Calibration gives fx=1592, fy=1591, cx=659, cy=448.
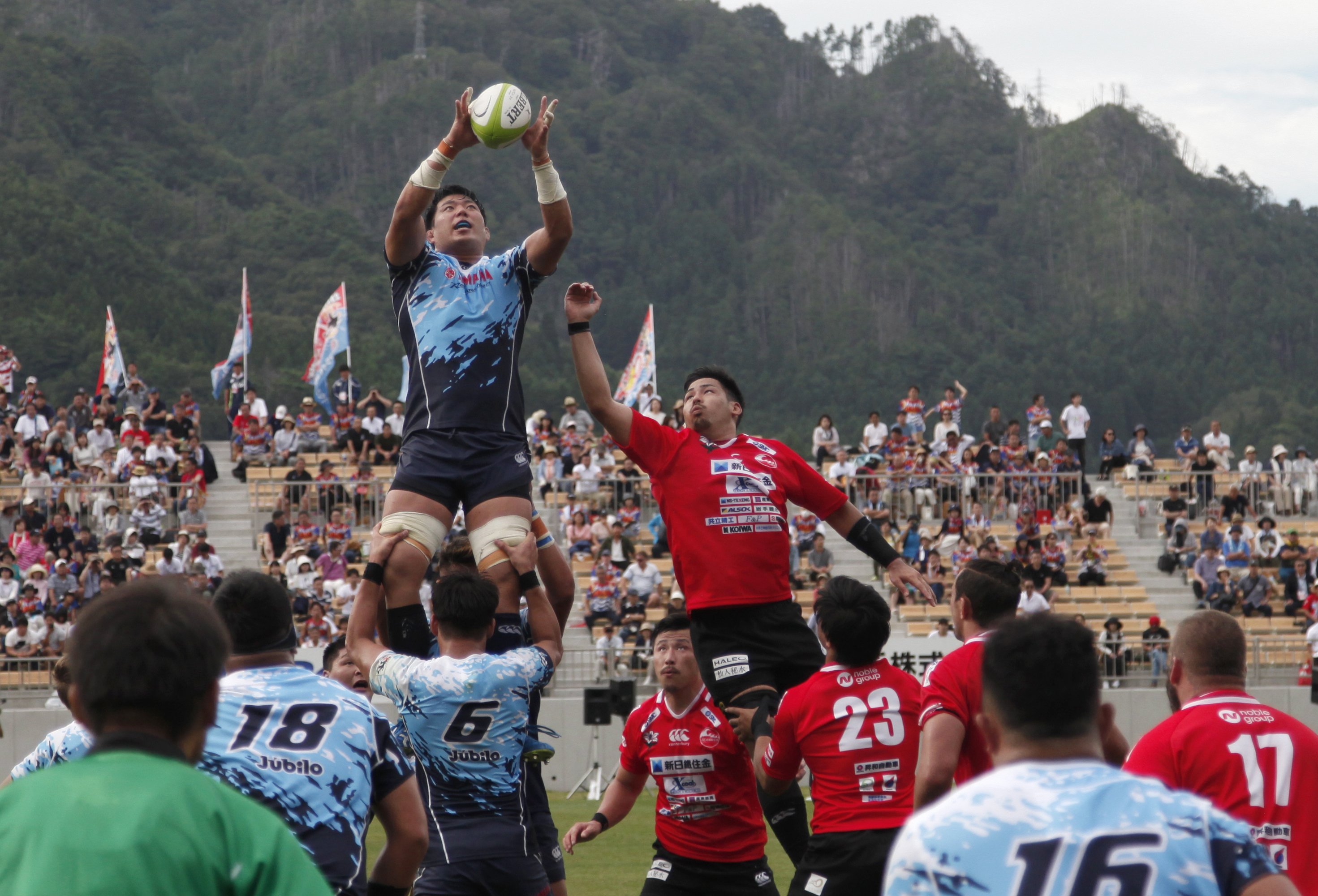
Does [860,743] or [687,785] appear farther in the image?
[687,785]

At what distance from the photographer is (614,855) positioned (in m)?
12.7

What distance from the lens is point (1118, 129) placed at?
10106 cm

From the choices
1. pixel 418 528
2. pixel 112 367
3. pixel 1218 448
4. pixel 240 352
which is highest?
pixel 240 352

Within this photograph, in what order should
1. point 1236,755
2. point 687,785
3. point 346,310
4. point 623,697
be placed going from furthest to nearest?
point 346,310 → point 623,697 → point 687,785 → point 1236,755

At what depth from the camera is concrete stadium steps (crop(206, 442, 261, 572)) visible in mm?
24375

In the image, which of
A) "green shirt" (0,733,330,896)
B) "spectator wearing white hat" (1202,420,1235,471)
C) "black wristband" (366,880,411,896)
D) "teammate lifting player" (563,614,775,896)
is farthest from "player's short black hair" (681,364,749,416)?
"spectator wearing white hat" (1202,420,1235,471)

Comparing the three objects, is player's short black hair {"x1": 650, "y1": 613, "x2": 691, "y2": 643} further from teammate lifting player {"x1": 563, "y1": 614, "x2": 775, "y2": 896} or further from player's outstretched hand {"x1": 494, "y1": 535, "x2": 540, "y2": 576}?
player's outstretched hand {"x1": 494, "y1": 535, "x2": 540, "y2": 576}

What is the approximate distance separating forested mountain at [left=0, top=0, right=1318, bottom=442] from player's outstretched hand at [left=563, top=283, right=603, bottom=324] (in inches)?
2131

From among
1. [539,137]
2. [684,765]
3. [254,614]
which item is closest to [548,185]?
[539,137]

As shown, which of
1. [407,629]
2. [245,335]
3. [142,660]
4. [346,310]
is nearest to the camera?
[142,660]

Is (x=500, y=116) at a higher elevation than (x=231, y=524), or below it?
higher

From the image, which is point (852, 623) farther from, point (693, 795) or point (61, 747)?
point (61, 747)

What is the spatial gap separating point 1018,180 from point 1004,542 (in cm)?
7918

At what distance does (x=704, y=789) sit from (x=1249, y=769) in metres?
2.44
